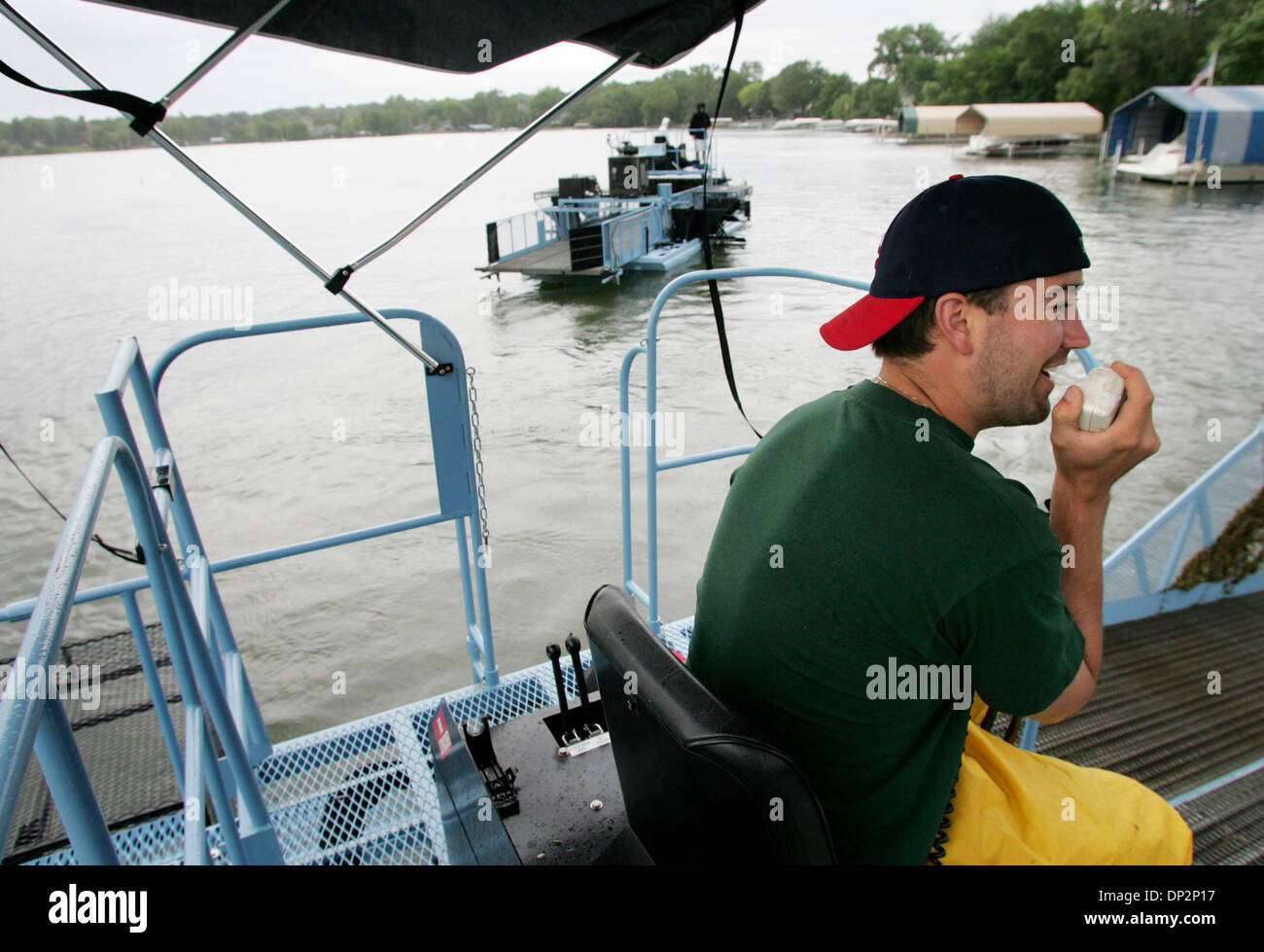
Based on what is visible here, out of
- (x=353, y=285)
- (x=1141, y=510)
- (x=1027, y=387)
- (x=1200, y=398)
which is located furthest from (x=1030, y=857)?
(x=353, y=285)

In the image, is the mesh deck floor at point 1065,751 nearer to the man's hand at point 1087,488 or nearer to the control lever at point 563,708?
the control lever at point 563,708

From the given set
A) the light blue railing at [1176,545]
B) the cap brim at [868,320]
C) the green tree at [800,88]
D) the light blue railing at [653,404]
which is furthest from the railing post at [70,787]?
the green tree at [800,88]

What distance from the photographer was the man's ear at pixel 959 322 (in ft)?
3.92

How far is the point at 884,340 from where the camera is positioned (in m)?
1.29

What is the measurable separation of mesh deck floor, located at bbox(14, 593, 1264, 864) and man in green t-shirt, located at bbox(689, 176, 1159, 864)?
53.6 inches

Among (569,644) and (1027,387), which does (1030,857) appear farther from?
(569,644)

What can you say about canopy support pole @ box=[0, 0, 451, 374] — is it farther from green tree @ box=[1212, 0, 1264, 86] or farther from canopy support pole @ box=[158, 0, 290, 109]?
green tree @ box=[1212, 0, 1264, 86]

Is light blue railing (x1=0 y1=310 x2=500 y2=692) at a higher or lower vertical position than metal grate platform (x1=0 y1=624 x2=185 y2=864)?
higher

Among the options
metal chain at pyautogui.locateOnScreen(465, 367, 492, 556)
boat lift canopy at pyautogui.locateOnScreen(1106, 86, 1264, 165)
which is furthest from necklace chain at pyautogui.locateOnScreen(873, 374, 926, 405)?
boat lift canopy at pyautogui.locateOnScreen(1106, 86, 1264, 165)

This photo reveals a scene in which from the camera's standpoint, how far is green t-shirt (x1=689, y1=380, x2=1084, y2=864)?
1.01 m

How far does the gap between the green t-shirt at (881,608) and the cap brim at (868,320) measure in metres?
0.13

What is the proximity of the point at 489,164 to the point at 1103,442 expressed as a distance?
1768 mm

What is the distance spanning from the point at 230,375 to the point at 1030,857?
14765 mm

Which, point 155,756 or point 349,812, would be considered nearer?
point 349,812
